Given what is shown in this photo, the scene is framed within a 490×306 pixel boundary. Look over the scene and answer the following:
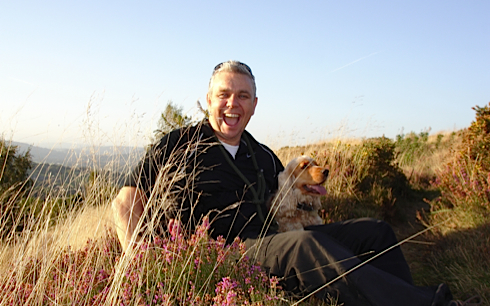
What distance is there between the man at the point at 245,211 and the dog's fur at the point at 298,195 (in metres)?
0.15

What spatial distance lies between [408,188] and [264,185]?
4.11 m

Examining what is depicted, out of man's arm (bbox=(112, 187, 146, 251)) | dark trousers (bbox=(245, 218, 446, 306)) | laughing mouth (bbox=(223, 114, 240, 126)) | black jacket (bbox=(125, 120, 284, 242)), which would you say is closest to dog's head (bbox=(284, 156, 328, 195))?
black jacket (bbox=(125, 120, 284, 242))

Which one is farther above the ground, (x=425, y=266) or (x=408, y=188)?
(x=408, y=188)

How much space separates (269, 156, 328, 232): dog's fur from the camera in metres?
3.13

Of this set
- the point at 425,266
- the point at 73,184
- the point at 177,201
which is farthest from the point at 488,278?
the point at 73,184

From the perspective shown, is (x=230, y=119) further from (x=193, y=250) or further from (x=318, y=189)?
(x=193, y=250)

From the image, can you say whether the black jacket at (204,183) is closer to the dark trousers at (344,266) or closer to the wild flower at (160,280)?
the dark trousers at (344,266)

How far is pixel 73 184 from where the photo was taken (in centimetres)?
309

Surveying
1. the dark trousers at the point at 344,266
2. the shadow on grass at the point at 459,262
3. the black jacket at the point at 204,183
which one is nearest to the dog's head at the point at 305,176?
the black jacket at the point at 204,183

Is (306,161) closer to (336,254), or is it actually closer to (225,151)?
(225,151)

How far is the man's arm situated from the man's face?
2.97ft

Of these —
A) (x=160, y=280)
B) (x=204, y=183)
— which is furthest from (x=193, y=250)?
(x=204, y=183)

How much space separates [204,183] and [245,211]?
413mm

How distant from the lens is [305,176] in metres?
3.16
